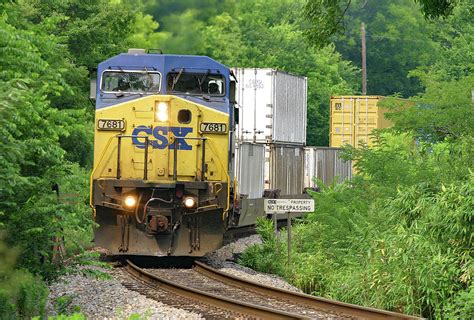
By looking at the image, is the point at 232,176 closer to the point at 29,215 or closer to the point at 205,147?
the point at 205,147

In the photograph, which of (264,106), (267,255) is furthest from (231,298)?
(264,106)

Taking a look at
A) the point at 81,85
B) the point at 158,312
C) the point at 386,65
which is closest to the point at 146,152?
the point at 158,312

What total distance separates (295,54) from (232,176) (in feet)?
146

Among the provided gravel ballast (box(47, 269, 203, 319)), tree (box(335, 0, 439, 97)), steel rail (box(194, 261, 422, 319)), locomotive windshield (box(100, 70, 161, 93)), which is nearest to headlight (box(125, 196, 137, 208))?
steel rail (box(194, 261, 422, 319))

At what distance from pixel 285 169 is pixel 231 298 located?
1466cm

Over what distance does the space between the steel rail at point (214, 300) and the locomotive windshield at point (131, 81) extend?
3205 mm

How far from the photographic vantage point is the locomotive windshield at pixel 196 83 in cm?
1691

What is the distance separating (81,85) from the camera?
28.1 metres

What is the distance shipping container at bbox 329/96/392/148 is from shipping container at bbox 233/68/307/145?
26.9 feet

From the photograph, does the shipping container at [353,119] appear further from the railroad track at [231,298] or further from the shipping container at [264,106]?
the railroad track at [231,298]

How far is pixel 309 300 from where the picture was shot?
42.1ft

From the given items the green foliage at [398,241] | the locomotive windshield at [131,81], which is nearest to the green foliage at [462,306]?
the green foliage at [398,241]

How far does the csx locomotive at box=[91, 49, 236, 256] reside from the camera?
16203 mm

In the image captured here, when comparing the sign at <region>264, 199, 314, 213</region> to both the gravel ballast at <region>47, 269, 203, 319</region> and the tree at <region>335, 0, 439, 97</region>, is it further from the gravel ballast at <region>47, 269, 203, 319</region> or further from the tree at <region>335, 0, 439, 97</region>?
the tree at <region>335, 0, 439, 97</region>
